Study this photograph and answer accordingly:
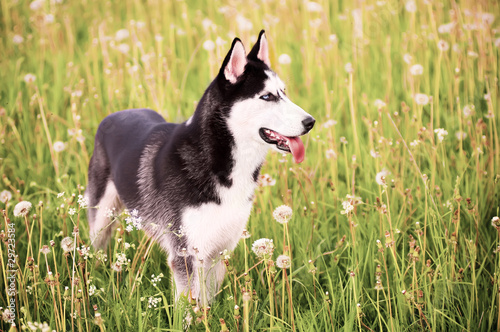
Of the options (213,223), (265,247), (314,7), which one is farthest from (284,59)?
(265,247)

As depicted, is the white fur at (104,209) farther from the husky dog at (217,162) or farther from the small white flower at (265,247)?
the small white flower at (265,247)

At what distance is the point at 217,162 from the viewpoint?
10.1 feet

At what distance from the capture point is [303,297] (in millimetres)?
3266

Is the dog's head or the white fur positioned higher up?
the dog's head

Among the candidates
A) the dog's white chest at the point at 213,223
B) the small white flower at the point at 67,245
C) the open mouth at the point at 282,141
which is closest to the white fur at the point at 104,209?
the dog's white chest at the point at 213,223

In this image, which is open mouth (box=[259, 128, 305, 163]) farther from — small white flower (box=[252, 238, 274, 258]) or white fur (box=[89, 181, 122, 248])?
white fur (box=[89, 181, 122, 248])

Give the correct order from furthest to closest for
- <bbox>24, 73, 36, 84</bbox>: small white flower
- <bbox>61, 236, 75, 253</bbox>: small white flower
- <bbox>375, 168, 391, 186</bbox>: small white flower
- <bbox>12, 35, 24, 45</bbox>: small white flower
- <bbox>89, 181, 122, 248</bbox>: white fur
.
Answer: <bbox>12, 35, 24, 45</bbox>: small white flower
<bbox>24, 73, 36, 84</bbox>: small white flower
<bbox>89, 181, 122, 248</bbox>: white fur
<bbox>375, 168, 391, 186</bbox>: small white flower
<bbox>61, 236, 75, 253</bbox>: small white flower

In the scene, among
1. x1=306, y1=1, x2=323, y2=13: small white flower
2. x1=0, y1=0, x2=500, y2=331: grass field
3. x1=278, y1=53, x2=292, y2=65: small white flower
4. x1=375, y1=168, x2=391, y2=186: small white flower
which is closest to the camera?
x1=375, y1=168, x2=391, y2=186: small white flower

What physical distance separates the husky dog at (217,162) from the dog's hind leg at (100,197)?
50 centimetres

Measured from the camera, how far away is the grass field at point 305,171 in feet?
9.32

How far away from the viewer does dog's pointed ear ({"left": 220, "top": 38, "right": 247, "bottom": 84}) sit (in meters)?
2.96

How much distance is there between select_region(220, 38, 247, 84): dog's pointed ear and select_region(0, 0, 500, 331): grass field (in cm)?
88

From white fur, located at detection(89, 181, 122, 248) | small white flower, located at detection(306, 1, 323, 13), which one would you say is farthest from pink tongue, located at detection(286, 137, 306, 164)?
small white flower, located at detection(306, 1, 323, 13)

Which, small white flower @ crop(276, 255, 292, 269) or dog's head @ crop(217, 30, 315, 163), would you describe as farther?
dog's head @ crop(217, 30, 315, 163)
